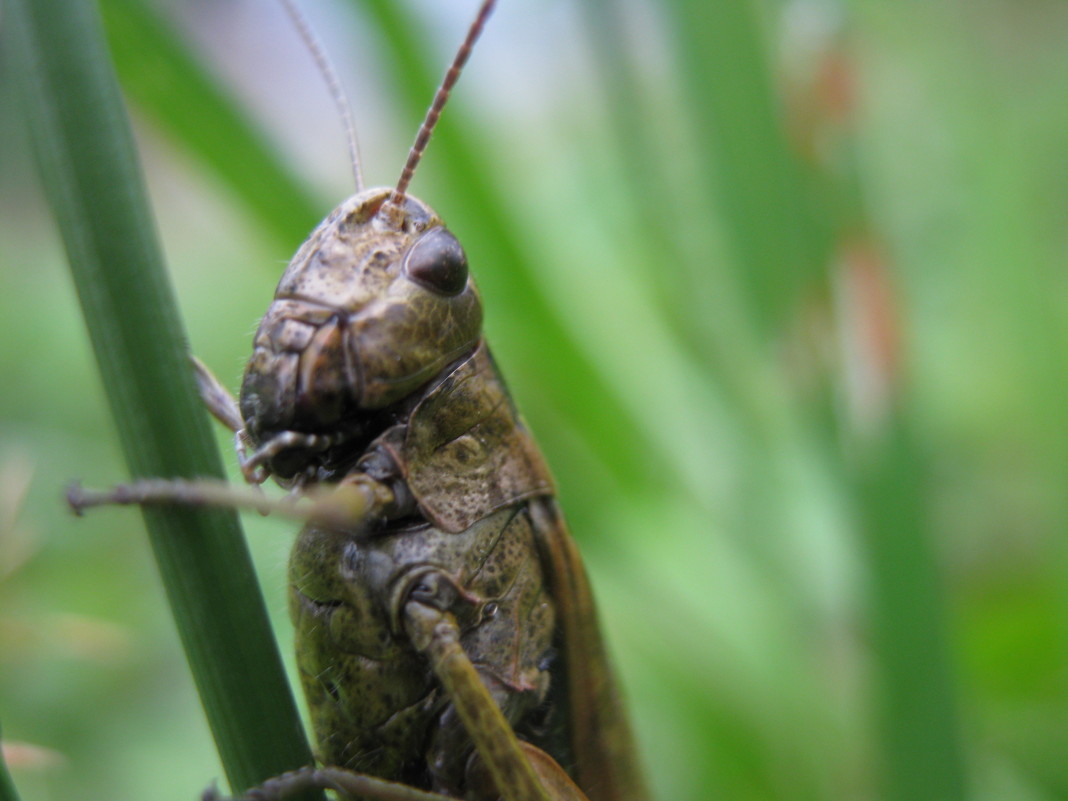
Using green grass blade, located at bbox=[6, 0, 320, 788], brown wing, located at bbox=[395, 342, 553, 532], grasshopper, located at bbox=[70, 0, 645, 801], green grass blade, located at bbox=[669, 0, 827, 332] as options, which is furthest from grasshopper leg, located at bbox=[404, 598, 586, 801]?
green grass blade, located at bbox=[669, 0, 827, 332]

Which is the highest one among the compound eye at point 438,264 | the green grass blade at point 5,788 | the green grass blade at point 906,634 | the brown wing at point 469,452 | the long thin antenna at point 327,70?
the long thin antenna at point 327,70

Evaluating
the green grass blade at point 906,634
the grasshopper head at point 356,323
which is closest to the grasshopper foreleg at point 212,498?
the grasshopper head at point 356,323

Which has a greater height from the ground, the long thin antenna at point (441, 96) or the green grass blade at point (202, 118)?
the green grass blade at point (202, 118)

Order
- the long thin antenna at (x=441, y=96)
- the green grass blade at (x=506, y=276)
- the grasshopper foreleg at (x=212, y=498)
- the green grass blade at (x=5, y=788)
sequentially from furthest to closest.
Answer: the green grass blade at (x=506, y=276) < the long thin antenna at (x=441, y=96) < the grasshopper foreleg at (x=212, y=498) < the green grass blade at (x=5, y=788)

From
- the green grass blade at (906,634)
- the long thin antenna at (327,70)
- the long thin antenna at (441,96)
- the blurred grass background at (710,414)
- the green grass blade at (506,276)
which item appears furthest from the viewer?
the green grass blade at (506,276)

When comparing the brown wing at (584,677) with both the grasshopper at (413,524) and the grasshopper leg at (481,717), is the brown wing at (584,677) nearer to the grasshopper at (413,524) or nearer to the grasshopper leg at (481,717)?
the grasshopper at (413,524)

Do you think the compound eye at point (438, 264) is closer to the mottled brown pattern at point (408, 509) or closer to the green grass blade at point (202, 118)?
the mottled brown pattern at point (408, 509)

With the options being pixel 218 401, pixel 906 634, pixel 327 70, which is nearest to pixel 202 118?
pixel 327 70

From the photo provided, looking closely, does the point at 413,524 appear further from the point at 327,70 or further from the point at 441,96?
the point at 327,70

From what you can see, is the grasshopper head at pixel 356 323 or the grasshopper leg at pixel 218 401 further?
the grasshopper leg at pixel 218 401

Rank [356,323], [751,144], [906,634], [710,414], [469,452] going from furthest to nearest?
1. [710,414]
2. [751,144]
3. [906,634]
4. [469,452]
5. [356,323]
